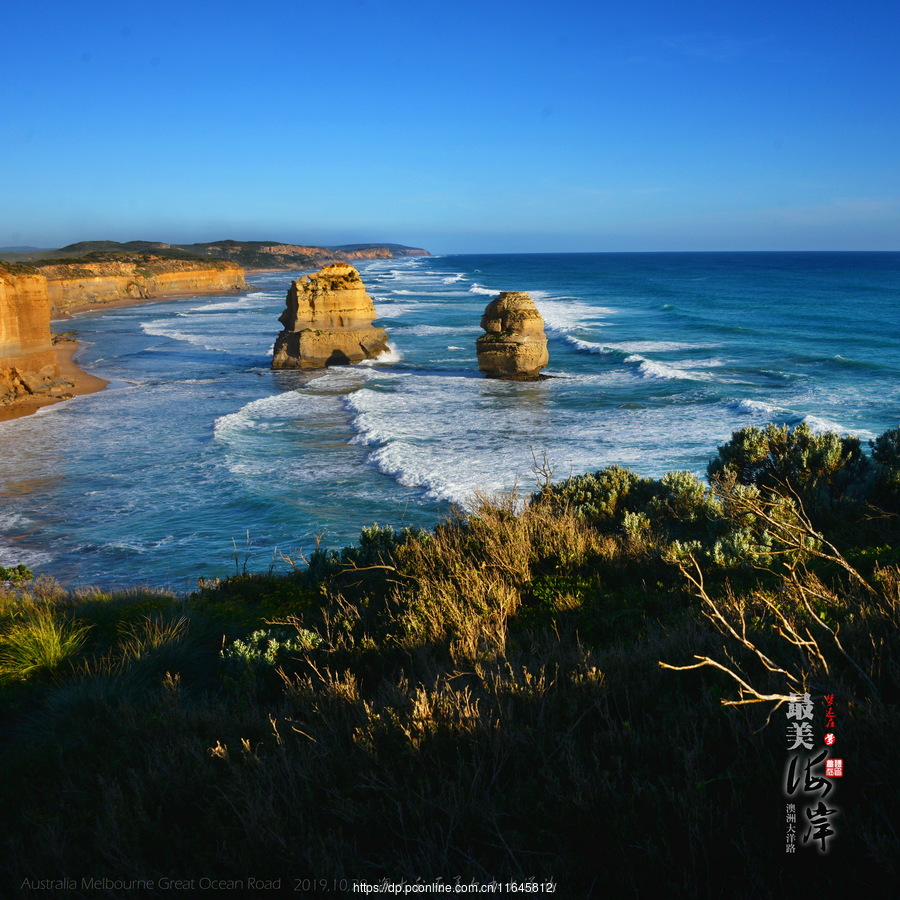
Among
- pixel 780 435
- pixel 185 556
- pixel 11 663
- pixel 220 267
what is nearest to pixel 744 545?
pixel 780 435

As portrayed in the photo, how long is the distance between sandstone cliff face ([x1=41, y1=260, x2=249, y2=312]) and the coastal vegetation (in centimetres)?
7250

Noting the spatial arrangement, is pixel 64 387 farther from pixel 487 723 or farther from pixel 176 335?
pixel 487 723

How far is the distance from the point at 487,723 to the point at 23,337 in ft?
94.1

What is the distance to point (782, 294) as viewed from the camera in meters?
67.9

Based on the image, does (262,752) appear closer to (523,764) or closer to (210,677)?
(523,764)

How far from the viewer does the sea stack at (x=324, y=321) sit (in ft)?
105

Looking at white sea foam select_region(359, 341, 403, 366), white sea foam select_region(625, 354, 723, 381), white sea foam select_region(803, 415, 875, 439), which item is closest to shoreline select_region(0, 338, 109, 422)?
white sea foam select_region(359, 341, 403, 366)

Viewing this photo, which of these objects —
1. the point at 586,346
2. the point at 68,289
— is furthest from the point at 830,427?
the point at 68,289

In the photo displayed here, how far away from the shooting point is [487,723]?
11.5 ft

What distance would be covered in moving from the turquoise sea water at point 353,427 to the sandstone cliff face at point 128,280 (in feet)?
103

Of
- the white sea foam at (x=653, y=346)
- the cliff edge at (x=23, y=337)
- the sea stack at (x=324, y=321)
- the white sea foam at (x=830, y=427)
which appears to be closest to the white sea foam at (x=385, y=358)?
the sea stack at (x=324, y=321)

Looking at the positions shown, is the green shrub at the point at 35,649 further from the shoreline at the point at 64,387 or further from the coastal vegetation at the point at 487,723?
the shoreline at the point at 64,387

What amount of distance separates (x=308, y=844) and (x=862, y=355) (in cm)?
3736

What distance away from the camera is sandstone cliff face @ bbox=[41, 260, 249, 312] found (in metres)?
72.0
